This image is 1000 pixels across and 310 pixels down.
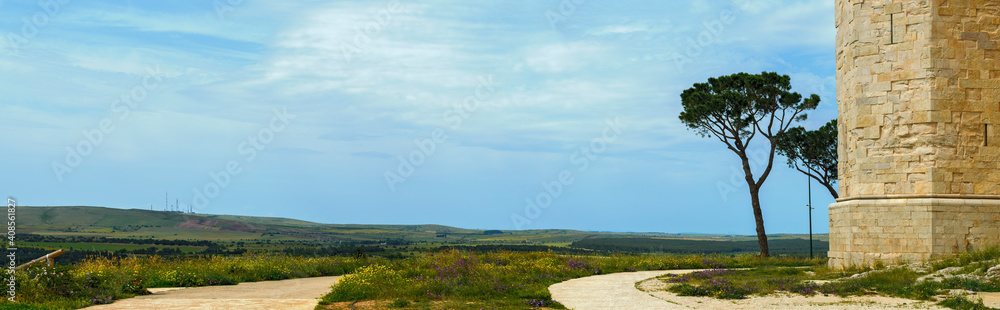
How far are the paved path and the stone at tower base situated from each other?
1364cm

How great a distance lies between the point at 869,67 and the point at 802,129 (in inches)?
901

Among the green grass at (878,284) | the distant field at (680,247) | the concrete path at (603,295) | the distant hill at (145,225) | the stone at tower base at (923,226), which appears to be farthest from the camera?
the distant hill at (145,225)

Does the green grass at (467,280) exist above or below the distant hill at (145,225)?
above

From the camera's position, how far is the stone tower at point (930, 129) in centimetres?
1792

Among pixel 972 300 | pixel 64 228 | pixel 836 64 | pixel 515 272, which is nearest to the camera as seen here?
pixel 972 300

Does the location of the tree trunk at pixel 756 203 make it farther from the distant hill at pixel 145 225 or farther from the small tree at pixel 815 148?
the distant hill at pixel 145 225

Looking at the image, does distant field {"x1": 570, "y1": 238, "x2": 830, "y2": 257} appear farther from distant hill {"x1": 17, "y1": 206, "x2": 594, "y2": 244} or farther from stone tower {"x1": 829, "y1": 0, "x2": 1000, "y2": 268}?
stone tower {"x1": 829, "y1": 0, "x2": 1000, "y2": 268}

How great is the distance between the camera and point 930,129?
714 inches

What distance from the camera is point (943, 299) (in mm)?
12914

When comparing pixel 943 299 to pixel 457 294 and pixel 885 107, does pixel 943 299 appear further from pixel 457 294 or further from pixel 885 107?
pixel 457 294

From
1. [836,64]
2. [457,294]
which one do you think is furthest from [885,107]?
[457,294]

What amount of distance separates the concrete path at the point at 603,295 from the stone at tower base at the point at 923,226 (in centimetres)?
608

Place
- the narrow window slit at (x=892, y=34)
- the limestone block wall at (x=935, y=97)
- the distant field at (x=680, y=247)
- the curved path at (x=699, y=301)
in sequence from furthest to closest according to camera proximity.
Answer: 1. the distant field at (x=680, y=247)
2. the narrow window slit at (x=892, y=34)
3. the limestone block wall at (x=935, y=97)
4. the curved path at (x=699, y=301)

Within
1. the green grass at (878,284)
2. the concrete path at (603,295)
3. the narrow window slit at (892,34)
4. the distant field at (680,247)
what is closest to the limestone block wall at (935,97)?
the narrow window slit at (892,34)
